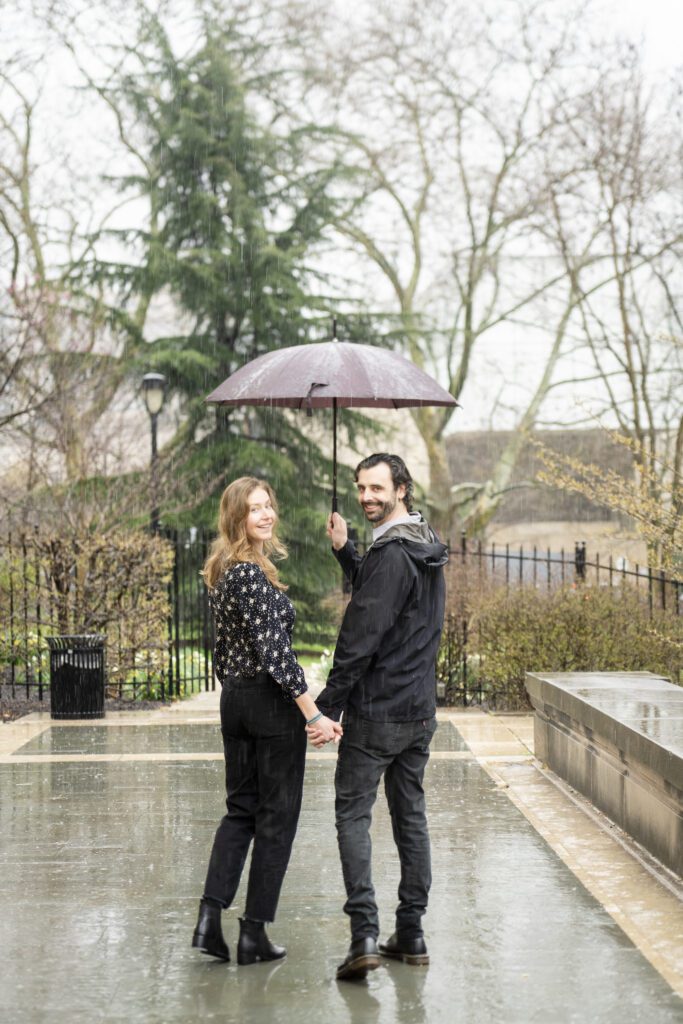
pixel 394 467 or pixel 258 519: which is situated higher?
pixel 394 467

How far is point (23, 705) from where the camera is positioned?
1390 centimetres

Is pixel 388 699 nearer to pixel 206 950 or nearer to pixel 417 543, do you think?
pixel 417 543

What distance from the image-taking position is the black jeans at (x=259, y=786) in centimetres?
510

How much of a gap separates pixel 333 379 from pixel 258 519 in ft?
4.48

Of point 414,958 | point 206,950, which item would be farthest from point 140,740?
point 414,958

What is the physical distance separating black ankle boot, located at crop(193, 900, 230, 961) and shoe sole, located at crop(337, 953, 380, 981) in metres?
0.53

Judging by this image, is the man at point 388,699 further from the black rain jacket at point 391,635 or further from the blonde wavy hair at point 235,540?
the blonde wavy hair at point 235,540

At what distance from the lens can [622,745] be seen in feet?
23.4

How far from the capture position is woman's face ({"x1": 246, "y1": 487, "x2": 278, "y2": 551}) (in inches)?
207

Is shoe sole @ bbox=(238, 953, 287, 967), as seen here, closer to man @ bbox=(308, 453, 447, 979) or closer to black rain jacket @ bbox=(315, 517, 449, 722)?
man @ bbox=(308, 453, 447, 979)

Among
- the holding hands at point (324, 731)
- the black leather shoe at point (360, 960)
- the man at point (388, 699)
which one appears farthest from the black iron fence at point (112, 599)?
the black leather shoe at point (360, 960)

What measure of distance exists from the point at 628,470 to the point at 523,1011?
2972 cm

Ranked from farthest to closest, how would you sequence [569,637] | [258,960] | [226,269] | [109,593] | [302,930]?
[226,269] < [109,593] < [569,637] < [302,930] < [258,960]

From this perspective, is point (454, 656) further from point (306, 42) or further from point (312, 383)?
point (306, 42)
